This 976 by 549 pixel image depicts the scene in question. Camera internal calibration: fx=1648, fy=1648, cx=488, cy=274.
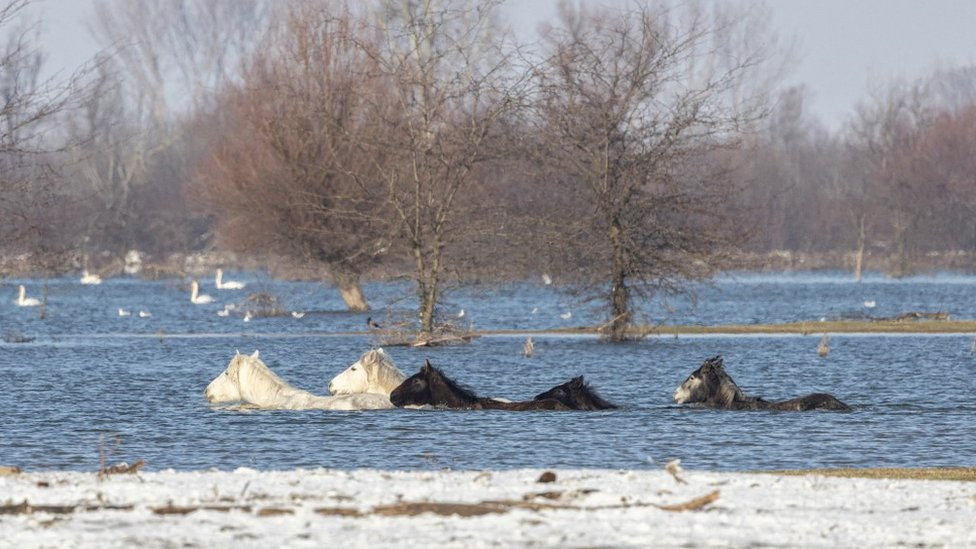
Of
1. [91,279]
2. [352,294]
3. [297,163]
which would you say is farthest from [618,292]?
[91,279]

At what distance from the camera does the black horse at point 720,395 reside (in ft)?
76.9

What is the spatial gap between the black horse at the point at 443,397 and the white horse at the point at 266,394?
0.45 meters

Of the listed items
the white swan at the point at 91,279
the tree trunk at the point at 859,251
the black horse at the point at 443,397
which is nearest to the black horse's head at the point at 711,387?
the black horse at the point at 443,397

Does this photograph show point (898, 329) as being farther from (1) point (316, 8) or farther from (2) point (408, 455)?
(2) point (408, 455)

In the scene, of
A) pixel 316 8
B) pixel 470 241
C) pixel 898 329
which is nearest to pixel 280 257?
pixel 316 8

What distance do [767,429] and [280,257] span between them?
142 feet

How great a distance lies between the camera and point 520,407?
23219mm

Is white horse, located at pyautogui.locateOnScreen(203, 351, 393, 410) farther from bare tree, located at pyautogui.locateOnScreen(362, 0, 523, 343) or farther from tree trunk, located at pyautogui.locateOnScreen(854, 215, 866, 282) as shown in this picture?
tree trunk, located at pyautogui.locateOnScreen(854, 215, 866, 282)

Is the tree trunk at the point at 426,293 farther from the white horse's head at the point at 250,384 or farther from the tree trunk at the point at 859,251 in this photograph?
the tree trunk at the point at 859,251

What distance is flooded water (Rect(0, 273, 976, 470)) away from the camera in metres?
18.3

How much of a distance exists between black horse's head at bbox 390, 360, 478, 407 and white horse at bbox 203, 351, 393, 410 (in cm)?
37

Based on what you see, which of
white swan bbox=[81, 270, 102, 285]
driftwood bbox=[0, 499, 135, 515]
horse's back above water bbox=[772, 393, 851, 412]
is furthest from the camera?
white swan bbox=[81, 270, 102, 285]

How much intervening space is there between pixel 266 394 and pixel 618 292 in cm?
1779

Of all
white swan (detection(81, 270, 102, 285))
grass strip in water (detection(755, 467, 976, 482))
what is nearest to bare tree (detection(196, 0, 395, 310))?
grass strip in water (detection(755, 467, 976, 482))
